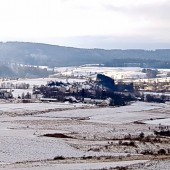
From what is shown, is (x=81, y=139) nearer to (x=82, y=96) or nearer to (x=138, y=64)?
(x=82, y=96)

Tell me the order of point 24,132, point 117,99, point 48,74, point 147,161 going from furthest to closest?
point 48,74, point 117,99, point 24,132, point 147,161

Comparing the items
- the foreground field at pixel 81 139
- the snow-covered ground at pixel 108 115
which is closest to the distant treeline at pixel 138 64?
the snow-covered ground at pixel 108 115

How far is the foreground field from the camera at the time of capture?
2052 centimetres

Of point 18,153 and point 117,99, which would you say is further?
point 117,99

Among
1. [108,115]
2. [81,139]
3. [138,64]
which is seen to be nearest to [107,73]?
[138,64]

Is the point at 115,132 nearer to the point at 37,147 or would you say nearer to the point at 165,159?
the point at 37,147

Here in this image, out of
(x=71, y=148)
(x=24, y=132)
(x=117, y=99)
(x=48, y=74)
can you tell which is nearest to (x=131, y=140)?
(x=71, y=148)

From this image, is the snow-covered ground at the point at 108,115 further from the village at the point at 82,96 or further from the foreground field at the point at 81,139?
the village at the point at 82,96

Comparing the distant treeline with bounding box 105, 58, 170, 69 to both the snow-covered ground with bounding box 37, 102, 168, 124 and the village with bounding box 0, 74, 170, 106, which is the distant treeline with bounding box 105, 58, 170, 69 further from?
the snow-covered ground with bounding box 37, 102, 168, 124

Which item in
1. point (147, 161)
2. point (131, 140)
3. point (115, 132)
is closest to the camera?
point (147, 161)

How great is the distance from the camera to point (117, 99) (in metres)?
69.7

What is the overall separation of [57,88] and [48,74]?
60.8 m

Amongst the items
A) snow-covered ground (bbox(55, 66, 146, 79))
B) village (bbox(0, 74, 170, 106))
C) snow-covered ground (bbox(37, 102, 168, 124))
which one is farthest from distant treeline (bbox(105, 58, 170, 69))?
snow-covered ground (bbox(37, 102, 168, 124))

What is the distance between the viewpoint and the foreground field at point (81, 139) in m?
20.5
